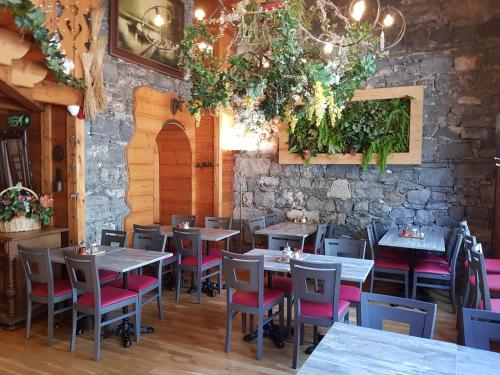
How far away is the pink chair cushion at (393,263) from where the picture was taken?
178 inches

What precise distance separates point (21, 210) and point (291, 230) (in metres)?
3.30

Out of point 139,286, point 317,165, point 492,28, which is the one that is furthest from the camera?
point 317,165

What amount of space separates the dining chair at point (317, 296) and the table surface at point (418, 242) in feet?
5.37

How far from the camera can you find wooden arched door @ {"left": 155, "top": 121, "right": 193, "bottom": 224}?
20.3 ft

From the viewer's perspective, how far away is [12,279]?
3.75 meters

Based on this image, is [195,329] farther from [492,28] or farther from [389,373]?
[492,28]

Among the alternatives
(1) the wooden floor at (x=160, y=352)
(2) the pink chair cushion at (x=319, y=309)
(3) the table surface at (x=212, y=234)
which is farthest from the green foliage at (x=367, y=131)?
(2) the pink chair cushion at (x=319, y=309)

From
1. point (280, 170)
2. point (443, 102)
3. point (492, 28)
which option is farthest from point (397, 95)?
point (280, 170)

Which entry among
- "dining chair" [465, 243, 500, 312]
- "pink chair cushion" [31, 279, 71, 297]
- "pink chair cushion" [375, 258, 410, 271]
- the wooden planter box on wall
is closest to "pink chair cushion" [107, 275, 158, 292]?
"pink chair cushion" [31, 279, 71, 297]

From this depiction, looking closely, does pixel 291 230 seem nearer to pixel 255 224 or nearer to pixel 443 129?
pixel 255 224

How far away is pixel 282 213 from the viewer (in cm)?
632

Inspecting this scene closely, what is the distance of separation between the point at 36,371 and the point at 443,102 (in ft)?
18.3

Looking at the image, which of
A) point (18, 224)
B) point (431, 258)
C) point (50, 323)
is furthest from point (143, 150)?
point (431, 258)

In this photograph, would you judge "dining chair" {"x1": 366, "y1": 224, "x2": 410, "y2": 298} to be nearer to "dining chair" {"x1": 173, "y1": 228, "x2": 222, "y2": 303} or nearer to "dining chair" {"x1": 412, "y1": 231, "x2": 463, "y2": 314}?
"dining chair" {"x1": 412, "y1": 231, "x2": 463, "y2": 314}
